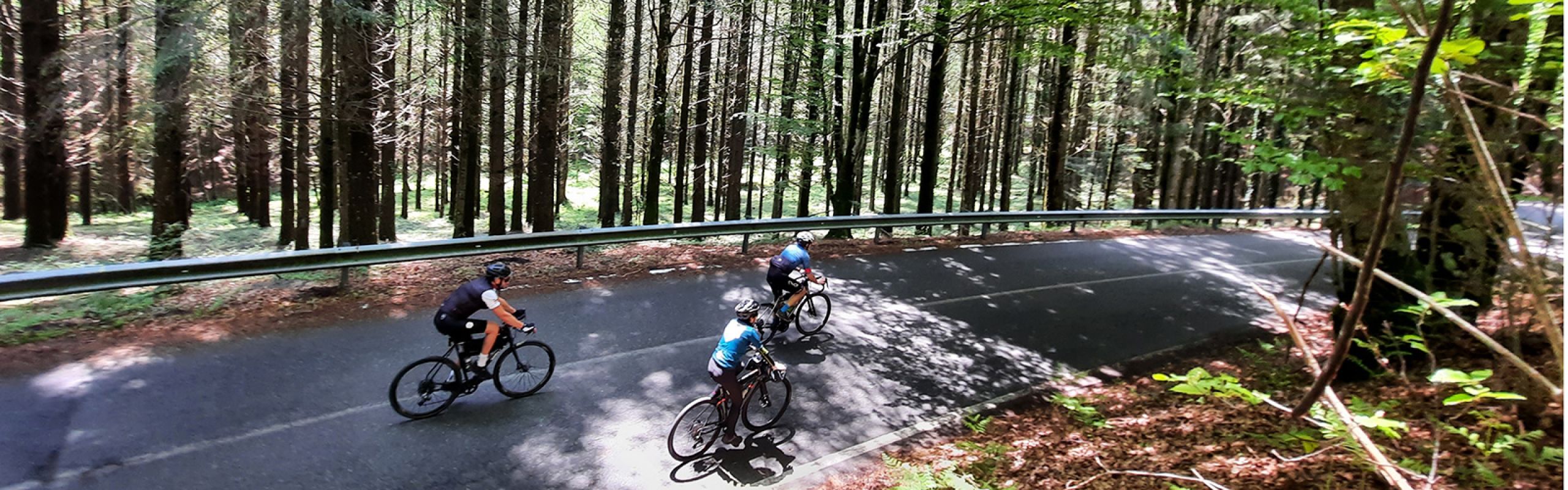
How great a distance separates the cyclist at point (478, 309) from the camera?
7484 mm

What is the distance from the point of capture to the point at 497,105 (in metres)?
17.1

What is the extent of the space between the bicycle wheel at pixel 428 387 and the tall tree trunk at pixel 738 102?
15.0m

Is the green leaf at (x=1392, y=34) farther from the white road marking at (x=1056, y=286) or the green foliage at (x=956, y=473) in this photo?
the white road marking at (x=1056, y=286)

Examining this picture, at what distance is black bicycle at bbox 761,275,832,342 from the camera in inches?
405

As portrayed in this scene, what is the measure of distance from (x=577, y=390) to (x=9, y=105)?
2186cm

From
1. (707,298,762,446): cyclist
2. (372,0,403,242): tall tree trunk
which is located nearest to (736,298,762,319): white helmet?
(707,298,762,446): cyclist

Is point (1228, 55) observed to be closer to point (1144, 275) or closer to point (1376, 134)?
point (1144, 275)

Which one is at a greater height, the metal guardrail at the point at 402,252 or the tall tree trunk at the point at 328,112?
the tall tree trunk at the point at 328,112

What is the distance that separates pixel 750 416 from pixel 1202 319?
8.69 m

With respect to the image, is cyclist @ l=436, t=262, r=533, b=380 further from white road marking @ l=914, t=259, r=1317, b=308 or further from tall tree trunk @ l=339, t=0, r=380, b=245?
white road marking @ l=914, t=259, r=1317, b=308

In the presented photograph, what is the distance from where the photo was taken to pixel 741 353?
7262 millimetres

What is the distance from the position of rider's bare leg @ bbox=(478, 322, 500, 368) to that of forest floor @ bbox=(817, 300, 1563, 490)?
142 inches

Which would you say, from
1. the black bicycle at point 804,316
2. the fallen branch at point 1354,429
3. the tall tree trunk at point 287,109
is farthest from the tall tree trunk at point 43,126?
the fallen branch at point 1354,429

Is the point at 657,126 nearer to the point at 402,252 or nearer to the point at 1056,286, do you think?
the point at 402,252
